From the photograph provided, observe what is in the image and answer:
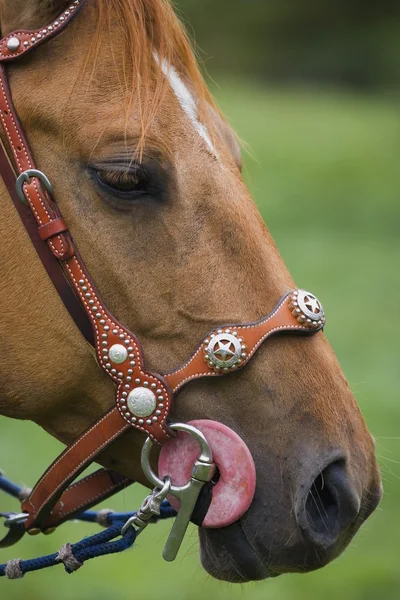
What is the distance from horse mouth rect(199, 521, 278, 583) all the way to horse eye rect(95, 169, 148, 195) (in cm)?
92

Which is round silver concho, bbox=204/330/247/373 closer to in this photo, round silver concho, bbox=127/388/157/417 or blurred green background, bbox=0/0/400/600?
round silver concho, bbox=127/388/157/417

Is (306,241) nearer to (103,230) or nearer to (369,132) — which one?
(369,132)

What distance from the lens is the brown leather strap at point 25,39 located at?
7.88 feet

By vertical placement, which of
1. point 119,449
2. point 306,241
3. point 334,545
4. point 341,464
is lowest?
point 306,241

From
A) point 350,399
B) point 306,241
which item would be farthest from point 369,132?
point 350,399

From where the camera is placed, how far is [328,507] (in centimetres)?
236

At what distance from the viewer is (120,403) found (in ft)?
7.80

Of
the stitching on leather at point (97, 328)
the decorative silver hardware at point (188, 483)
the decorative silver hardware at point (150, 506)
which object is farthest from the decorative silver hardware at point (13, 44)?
the decorative silver hardware at point (150, 506)

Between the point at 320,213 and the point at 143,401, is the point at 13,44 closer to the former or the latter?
the point at 143,401

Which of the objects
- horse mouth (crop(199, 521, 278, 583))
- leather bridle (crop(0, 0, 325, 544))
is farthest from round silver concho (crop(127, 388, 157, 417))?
horse mouth (crop(199, 521, 278, 583))

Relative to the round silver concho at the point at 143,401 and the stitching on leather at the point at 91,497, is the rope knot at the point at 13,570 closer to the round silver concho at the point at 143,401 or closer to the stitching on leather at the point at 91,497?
the stitching on leather at the point at 91,497

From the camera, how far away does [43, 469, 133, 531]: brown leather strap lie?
2711 millimetres

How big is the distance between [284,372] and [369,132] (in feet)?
59.9

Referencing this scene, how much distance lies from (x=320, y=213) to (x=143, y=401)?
549 inches
